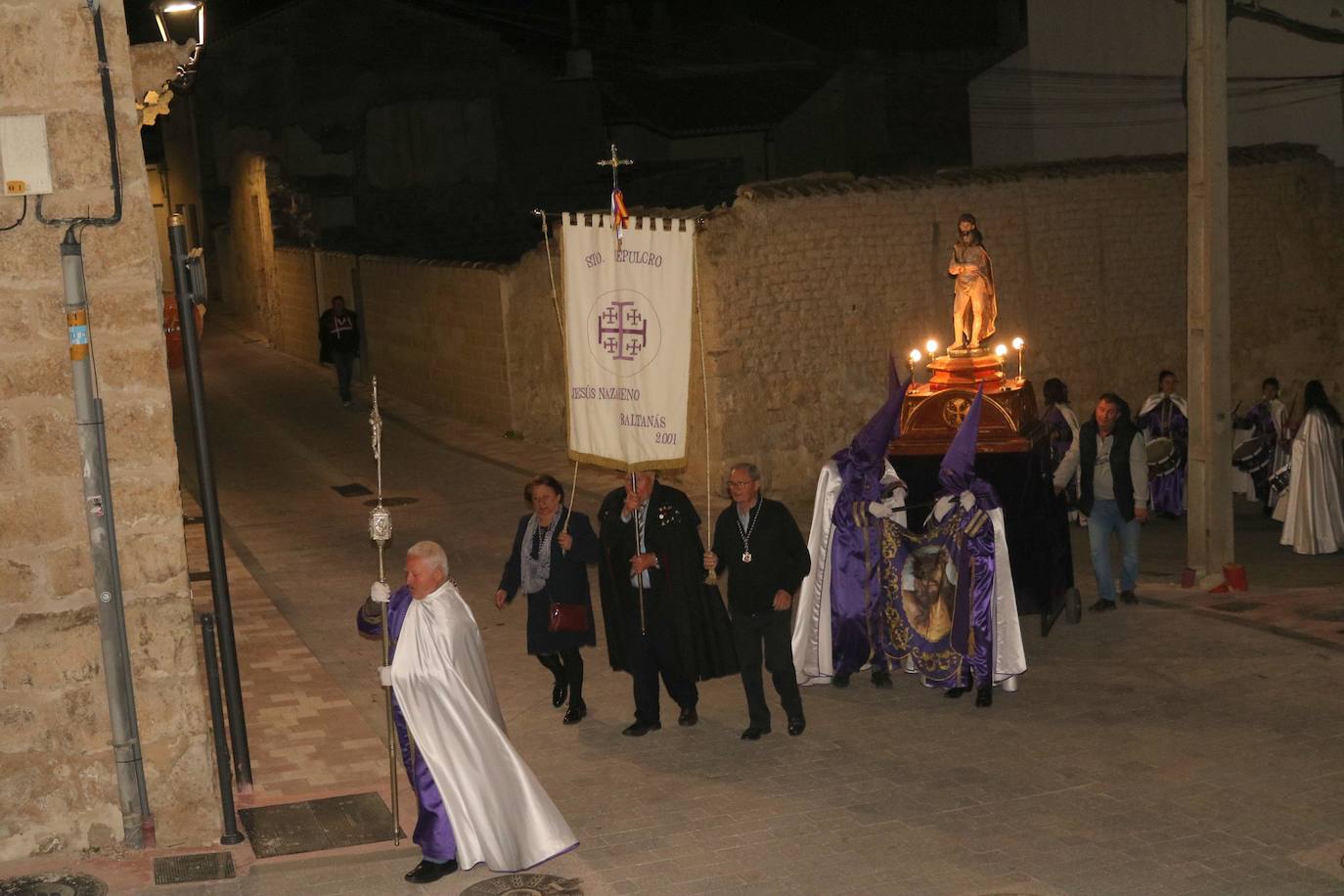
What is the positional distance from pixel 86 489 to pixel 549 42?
33029 mm

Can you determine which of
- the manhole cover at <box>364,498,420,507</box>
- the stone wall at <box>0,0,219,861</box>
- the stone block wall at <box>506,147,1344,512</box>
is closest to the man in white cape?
the stone wall at <box>0,0,219,861</box>

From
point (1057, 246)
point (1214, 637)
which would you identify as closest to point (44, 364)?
point (1214, 637)

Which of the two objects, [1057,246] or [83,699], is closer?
[83,699]

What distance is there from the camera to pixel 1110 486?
1244cm

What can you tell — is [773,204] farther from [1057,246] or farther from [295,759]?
[295,759]

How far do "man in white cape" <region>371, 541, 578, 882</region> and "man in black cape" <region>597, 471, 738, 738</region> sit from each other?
209 cm

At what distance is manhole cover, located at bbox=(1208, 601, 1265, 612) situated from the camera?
40.3 ft

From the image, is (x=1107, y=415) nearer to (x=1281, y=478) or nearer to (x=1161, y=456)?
(x=1161, y=456)

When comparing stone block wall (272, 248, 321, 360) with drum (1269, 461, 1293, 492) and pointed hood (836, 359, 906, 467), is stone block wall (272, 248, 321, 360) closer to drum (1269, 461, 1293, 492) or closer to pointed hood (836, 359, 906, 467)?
drum (1269, 461, 1293, 492)

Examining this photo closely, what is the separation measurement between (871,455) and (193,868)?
15.5ft

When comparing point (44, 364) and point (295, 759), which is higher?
point (44, 364)

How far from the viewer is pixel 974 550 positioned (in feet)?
33.8

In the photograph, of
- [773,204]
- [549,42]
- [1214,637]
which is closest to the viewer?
A: [1214,637]

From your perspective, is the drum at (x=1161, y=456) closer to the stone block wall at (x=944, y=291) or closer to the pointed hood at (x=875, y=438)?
the stone block wall at (x=944, y=291)
